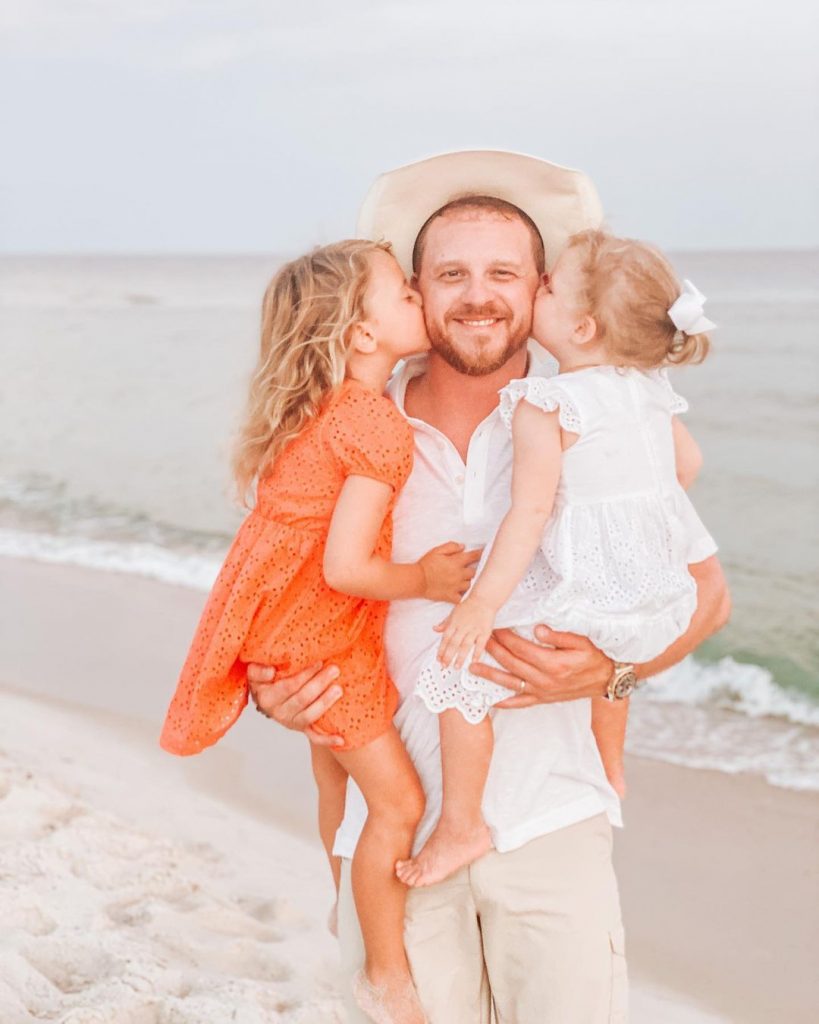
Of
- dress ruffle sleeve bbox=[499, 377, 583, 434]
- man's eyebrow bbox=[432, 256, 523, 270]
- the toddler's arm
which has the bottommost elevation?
the toddler's arm

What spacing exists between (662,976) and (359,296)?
2490mm

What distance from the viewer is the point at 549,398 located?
2.17 m

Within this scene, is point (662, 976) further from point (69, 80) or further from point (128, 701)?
point (69, 80)

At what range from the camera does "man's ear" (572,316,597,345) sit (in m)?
2.28

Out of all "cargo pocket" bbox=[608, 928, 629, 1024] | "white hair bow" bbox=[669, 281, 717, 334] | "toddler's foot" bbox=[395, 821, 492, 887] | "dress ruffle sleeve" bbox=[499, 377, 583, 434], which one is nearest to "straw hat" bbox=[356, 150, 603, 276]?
"white hair bow" bbox=[669, 281, 717, 334]

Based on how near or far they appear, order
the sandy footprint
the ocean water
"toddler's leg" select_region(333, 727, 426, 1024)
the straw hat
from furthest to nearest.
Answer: the ocean water, the sandy footprint, the straw hat, "toddler's leg" select_region(333, 727, 426, 1024)

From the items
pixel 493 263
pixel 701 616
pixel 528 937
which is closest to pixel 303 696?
pixel 528 937

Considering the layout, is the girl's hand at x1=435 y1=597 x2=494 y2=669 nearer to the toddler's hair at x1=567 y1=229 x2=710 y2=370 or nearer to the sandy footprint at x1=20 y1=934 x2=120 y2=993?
the toddler's hair at x1=567 y1=229 x2=710 y2=370

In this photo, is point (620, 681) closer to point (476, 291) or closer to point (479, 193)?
point (476, 291)

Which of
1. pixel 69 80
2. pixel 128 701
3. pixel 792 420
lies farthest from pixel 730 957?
pixel 69 80

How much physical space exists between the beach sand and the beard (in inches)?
71.2

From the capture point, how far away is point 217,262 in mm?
53531

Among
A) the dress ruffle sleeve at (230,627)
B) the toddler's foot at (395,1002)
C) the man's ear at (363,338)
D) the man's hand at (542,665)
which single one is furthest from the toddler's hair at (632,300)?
the toddler's foot at (395,1002)

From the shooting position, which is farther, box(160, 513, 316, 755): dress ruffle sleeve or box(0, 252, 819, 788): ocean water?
box(0, 252, 819, 788): ocean water
